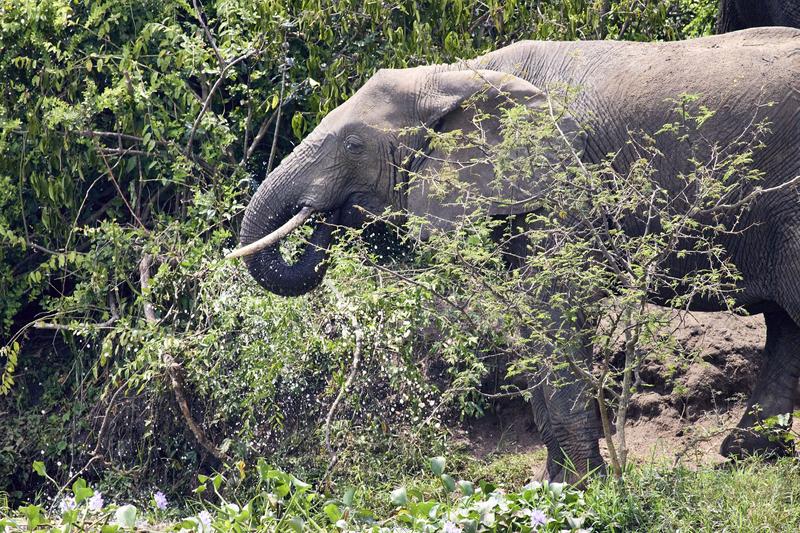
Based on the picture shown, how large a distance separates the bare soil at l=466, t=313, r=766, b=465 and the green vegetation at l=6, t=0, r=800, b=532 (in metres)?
0.33

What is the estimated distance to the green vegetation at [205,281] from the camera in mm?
7141

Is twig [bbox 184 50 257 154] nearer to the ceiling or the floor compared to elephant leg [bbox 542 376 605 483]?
nearer to the ceiling

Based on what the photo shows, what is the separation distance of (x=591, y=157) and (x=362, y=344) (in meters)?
1.70

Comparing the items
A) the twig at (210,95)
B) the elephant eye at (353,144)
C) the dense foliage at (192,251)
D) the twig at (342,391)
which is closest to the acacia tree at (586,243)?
the elephant eye at (353,144)

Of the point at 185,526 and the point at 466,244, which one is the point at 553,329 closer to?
the point at 466,244

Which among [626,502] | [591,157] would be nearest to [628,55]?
[591,157]

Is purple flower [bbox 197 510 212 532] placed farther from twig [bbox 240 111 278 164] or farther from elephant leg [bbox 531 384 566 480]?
twig [bbox 240 111 278 164]

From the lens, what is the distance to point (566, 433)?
6.27 m

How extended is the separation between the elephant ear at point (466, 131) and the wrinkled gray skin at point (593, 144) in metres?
0.01

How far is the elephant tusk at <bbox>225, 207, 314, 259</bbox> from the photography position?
636 centimetres

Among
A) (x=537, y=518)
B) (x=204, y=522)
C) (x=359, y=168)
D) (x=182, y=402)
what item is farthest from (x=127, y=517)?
(x=182, y=402)

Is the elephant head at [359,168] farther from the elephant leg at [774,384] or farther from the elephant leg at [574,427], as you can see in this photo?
the elephant leg at [774,384]

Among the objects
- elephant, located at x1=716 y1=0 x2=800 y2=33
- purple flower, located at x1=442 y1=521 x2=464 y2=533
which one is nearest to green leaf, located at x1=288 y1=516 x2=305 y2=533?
purple flower, located at x1=442 y1=521 x2=464 y2=533

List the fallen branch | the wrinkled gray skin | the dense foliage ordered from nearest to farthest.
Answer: the wrinkled gray skin, the dense foliage, the fallen branch
